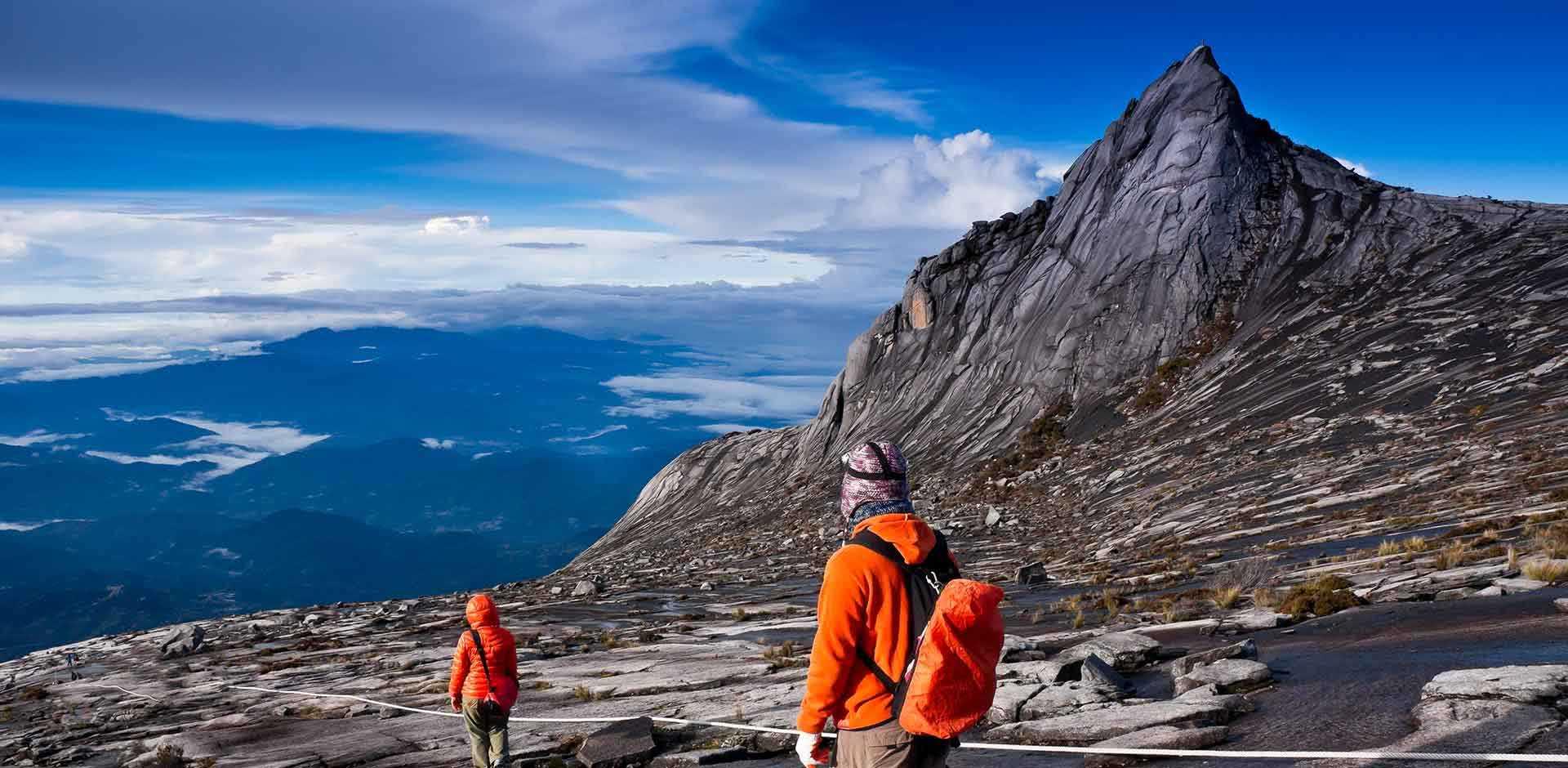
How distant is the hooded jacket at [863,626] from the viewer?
6539 mm

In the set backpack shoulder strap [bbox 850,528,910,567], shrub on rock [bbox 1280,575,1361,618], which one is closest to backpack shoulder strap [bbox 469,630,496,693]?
backpack shoulder strap [bbox 850,528,910,567]

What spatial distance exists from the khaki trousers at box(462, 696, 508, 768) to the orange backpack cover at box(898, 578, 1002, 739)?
30.3 feet

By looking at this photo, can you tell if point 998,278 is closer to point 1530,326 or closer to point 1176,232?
point 1176,232

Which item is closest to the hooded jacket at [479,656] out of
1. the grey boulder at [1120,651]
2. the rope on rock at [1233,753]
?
the rope on rock at [1233,753]

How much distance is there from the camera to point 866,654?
21.9 feet

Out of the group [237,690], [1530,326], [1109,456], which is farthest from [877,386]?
[237,690]

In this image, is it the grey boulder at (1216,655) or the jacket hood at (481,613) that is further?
the jacket hood at (481,613)

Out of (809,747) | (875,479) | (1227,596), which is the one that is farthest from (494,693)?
(1227,596)

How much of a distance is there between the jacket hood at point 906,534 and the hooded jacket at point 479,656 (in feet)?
28.4

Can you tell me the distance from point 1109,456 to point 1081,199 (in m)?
28.6

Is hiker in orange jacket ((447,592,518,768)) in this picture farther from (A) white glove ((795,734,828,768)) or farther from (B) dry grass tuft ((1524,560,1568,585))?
(B) dry grass tuft ((1524,560,1568,585))

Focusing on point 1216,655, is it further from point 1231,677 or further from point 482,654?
point 482,654

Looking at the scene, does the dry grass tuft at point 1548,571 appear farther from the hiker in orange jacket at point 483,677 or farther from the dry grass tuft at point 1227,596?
the hiker in orange jacket at point 483,677

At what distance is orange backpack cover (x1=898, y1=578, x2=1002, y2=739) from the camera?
614 cm
